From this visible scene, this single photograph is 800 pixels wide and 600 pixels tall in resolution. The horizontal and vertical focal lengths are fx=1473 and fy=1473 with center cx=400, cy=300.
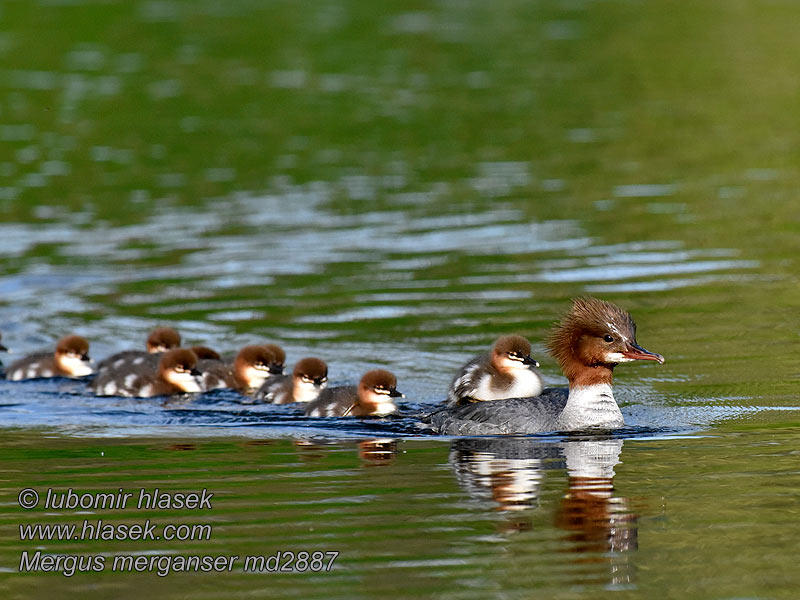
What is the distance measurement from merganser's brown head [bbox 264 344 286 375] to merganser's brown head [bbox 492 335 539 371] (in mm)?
1839

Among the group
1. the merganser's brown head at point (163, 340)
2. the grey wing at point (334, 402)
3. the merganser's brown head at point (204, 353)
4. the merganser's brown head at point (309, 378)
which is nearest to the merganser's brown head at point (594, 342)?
the grey wing at point (334, 402)

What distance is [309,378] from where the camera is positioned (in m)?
10.2

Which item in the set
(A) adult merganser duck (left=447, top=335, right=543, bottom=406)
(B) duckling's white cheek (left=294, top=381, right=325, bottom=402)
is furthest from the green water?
(A) adult merganser duck (left=447, top=335, right=543, bottom=406)

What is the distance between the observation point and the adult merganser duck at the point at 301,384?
33.6 feet

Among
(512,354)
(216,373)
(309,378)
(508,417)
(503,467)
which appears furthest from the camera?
(216,373)

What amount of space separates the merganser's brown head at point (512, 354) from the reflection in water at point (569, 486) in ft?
2.36

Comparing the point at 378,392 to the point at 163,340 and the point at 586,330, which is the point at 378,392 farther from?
the point at 163,340

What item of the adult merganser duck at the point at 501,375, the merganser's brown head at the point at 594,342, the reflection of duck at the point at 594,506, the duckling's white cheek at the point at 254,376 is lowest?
the duckling's white cheek at the point at 254,376

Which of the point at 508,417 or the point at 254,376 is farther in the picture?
the point at 254,376

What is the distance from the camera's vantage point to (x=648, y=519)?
23.1 ft

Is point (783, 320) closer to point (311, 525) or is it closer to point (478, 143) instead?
point (311, 525)

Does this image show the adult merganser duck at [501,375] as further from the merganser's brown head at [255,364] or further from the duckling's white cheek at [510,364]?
the merganser's brown head at [255,364]

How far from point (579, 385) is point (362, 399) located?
1.57 meters

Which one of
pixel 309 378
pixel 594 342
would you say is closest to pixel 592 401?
pixel 594 342
